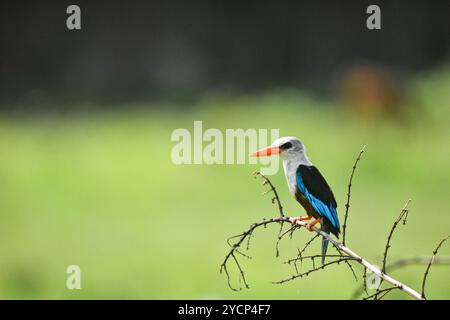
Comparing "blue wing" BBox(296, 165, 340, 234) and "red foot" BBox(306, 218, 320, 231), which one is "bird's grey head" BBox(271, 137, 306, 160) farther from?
"red foot" BBox(306, 218, 320, 231)

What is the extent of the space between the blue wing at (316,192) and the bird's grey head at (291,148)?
30mm

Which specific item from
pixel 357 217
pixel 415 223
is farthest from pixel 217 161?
pixel 415 223

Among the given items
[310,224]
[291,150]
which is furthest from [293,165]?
[310,224]

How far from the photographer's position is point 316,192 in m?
1.70

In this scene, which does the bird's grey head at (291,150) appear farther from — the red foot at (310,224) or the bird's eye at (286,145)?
the red foot at (310,224)

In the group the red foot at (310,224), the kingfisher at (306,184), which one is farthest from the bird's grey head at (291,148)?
the red foot at (310,224)

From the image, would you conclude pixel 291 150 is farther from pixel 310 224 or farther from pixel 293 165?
pixel 310 224

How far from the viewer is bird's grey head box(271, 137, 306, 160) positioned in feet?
5.57

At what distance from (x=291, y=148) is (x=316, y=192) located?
12cm

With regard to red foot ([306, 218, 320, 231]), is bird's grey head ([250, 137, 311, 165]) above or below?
above

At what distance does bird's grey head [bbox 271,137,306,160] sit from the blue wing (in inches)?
1.2

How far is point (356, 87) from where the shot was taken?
3232 millimetres

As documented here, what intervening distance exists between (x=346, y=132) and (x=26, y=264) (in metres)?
1.45

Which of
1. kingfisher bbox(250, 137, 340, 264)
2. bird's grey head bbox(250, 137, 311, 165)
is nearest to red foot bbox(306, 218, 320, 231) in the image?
kingfisher bbox(250, 137, 340, 264)
